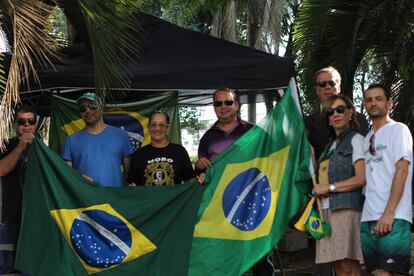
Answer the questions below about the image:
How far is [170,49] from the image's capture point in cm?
739

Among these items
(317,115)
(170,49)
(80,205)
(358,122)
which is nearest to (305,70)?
(170,49)

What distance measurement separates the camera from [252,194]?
5820 millimetres

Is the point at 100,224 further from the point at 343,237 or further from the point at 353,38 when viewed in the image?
the point at 353,38

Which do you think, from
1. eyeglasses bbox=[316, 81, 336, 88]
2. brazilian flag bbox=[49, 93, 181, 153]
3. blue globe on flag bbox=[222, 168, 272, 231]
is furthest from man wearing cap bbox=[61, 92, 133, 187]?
eyeglasses bbox=[316, 81, 336, 88]

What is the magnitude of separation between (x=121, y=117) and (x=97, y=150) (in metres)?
1.83

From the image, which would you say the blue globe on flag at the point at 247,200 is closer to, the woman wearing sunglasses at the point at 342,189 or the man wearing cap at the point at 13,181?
the woman wearing sunglasses at the point at 342,189

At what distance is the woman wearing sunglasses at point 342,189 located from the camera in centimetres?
492

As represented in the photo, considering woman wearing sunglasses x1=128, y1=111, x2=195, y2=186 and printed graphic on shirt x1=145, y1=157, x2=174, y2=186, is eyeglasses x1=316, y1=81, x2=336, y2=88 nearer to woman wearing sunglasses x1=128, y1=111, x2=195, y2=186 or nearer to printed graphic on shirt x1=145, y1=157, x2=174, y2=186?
woman wearing sunglasses x1=128, y1=111, x2=195, y2=186

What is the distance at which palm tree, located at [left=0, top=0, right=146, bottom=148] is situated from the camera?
5.40m

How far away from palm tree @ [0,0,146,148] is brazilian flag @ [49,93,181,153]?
754 millimetres

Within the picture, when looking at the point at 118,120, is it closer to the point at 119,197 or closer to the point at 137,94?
Answer: the point at 137,94

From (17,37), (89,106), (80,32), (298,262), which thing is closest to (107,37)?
(89,106)

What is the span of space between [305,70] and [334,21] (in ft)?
2.59

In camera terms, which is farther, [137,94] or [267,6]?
[267,6]
